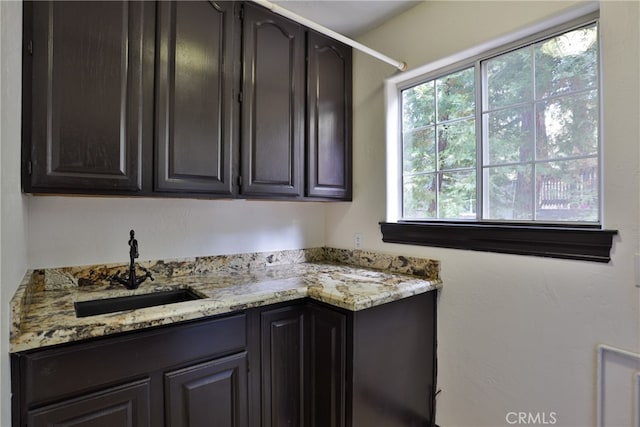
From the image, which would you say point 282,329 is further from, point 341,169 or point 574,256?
point 574,256

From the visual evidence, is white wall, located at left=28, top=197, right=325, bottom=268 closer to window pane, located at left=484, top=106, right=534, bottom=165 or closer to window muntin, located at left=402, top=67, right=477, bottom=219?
window muntin, located at left=402, top=67, right=477, bottom=219

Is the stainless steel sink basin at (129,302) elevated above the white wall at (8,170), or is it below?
below

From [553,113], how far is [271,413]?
1883mm

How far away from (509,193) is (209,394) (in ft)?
5.40

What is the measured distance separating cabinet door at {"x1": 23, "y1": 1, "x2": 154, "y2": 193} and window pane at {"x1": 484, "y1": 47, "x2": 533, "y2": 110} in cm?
166

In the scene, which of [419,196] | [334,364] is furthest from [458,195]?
[334,364]

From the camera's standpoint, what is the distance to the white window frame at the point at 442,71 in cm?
136

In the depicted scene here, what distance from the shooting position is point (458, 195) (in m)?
1.80

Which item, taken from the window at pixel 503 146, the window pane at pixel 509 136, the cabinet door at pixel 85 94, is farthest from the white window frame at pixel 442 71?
the cabinet door at pixel 85 94

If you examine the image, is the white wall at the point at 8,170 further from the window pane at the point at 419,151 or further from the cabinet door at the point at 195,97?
the window pane at the point at 419,151

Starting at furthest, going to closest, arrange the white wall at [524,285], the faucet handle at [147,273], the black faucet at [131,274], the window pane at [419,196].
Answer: the window pane at [419,196], the faucet handle at [147,273], the black faucet at [131,274], the white wall at [524,285]

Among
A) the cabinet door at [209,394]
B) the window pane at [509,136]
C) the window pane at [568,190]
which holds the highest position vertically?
the window pane at [509,136]

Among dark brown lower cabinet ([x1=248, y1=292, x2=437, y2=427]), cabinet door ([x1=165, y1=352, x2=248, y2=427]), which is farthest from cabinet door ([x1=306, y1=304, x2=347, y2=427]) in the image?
cabinet door ([x1=165, y1=352, x2=248, y2=427])

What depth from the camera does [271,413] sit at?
4.96 feet
